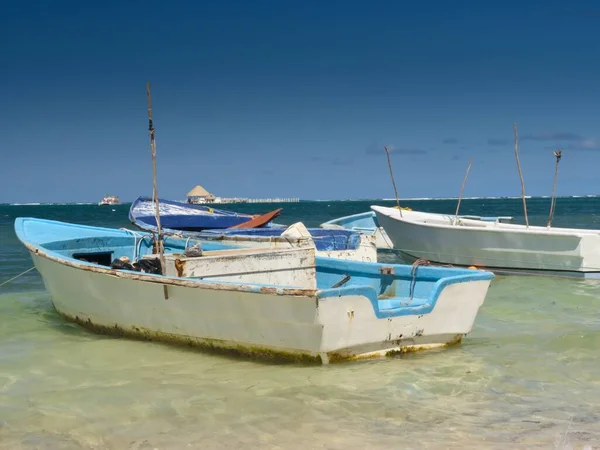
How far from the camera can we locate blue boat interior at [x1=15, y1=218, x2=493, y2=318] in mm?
6097

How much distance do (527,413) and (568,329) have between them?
379 centimetres

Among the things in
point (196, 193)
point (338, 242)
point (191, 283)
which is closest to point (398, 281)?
point (191, 283)

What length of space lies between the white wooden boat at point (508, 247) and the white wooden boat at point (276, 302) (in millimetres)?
6972

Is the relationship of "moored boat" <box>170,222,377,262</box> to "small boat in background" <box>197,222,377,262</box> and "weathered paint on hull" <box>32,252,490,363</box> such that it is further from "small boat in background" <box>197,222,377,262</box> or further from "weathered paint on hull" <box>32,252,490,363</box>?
"weathered paint on hull" <box>32,252,490,363</box>

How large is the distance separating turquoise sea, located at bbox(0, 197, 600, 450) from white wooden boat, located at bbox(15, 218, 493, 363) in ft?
0.71

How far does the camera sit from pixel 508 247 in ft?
43.7

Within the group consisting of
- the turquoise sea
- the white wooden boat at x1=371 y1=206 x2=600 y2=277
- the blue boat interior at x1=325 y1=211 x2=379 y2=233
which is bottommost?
the turquoise sea

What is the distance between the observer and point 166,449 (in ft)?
13.7

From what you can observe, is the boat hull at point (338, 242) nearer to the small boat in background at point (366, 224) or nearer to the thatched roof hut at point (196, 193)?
the small boat in background at point (366, 224)

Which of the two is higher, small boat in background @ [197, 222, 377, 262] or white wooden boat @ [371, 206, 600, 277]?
small boat in background @ [197, 222, 377, 262]

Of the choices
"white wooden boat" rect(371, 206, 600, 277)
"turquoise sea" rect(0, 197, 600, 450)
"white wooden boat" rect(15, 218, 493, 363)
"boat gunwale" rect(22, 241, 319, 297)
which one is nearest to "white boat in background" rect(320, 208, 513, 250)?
"white wooden boat" rect(371, 206, 600, 277)

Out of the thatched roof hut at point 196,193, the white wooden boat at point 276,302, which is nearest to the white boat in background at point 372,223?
the white wooden boat at point 276,302

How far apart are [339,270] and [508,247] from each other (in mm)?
7107

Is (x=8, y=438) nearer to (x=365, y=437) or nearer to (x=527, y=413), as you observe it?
(x=365, y=437)
